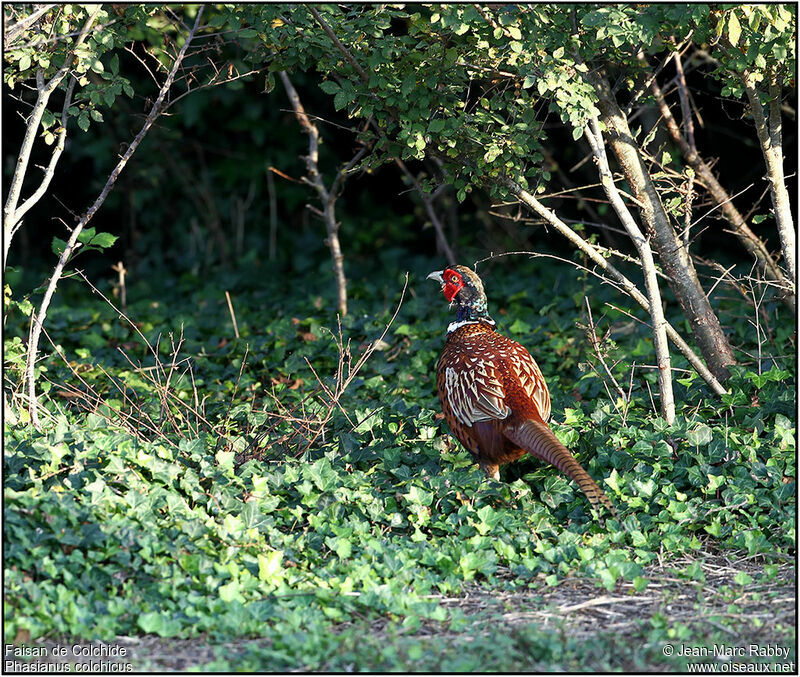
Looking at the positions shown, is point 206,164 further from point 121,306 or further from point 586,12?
point 586,12

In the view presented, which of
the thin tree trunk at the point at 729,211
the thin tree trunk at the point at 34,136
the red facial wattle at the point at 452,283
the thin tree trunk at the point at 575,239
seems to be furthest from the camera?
the thin tree trunk at the point at 729,211

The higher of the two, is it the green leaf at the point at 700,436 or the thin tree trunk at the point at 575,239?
the thin tree trunk at the point at 575,239

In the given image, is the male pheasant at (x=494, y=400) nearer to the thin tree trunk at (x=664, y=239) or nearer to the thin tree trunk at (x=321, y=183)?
the thin tree trunk at (x=664, y=239)

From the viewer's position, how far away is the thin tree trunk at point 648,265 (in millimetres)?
4939

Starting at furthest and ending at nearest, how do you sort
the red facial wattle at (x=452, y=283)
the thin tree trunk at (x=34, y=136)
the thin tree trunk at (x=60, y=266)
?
the red facial wattle at (x=452, y=283) → the thin tree trunk at (x=60, y=266) → the thin tree trunk at (x=34, y=136)

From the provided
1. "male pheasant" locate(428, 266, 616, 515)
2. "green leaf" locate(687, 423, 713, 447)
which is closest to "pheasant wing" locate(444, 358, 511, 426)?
"male pheasant" locate(428, 266, 616, 515)

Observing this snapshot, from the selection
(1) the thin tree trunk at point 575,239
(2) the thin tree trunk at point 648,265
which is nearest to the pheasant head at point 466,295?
(1) the thin tree trunk at point 575,239

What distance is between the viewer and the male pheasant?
4.61m

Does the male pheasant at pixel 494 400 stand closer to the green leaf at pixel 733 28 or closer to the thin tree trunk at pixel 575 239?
the thin tree trunk at pixel 575 239

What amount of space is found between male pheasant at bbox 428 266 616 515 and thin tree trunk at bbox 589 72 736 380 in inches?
42.7

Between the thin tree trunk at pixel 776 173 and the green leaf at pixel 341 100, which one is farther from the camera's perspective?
the thin tree trunk at pixel 776 173

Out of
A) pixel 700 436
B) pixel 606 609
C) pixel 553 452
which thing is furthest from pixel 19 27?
pixel 700 436

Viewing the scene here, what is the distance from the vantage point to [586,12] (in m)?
4.66

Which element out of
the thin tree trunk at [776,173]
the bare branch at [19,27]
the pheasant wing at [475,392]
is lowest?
the pheasant wing at [475,392]
